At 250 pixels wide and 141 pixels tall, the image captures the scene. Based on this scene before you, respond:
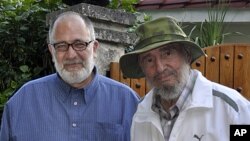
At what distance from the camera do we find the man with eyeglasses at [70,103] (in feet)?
10.3

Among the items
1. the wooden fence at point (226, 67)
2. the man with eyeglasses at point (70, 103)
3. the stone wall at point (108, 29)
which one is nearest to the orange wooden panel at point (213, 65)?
the wooden fence at point (226, 67)

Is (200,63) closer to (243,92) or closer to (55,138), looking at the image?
(243,92)

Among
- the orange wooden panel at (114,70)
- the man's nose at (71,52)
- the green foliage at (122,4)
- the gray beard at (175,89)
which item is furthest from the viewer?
the green foliage at (122,4)

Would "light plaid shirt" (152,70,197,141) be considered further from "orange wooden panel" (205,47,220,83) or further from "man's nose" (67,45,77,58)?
"orange wooden panel" (205,47,220,83)

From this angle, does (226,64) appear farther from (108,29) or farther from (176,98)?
(176,98)

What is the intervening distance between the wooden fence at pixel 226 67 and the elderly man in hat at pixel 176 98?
132cm

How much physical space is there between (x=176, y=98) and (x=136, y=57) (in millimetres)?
416

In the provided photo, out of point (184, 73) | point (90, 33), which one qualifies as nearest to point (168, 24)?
point (184, 73)

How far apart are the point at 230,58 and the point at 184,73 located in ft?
5.29

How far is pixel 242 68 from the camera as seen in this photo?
4453 mm

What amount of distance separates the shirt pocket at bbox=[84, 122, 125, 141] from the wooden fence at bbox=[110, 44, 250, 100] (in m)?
1.25

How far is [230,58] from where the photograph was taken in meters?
4.45

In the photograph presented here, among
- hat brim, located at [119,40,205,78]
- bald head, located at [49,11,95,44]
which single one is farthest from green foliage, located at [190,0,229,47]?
bald head, located at [49,11,95,44]

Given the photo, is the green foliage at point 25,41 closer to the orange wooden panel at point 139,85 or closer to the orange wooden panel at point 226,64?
the orange wooden panel at point 139,85
